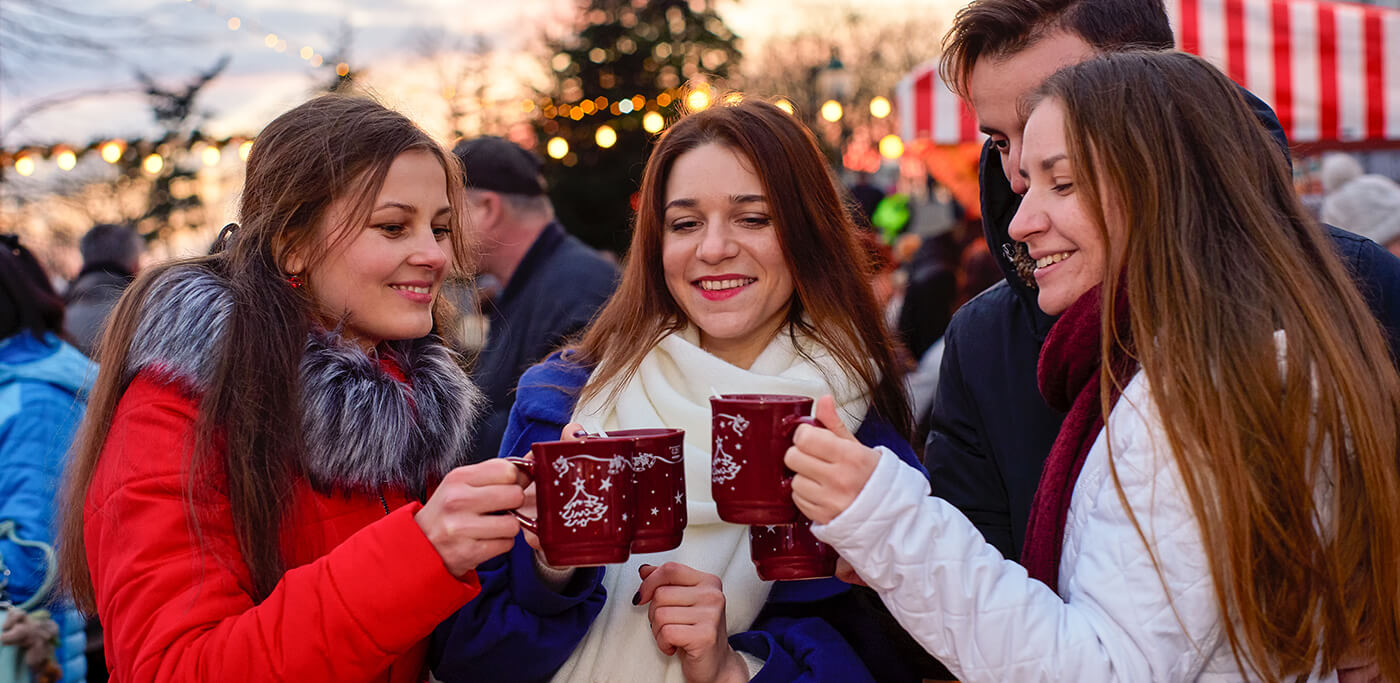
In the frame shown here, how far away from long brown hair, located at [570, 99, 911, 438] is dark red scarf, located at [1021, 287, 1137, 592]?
614 millimetres

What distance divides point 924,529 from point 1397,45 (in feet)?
18.1

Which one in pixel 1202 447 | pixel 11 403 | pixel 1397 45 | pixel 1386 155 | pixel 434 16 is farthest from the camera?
pixel 434 16

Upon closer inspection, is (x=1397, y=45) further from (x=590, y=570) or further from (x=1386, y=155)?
(x=1386, y=155)

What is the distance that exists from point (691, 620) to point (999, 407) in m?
0.87

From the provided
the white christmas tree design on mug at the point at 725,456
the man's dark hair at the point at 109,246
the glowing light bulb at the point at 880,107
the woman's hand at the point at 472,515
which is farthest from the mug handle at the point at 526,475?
the glowing light bulb at the point at 880,107

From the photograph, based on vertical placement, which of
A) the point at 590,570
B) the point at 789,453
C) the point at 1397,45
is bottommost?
the point at 590,570

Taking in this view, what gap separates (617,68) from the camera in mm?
Result: 18656

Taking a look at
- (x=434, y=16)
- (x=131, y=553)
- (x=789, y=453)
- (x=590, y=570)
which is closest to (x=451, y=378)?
(x=590, y=570)

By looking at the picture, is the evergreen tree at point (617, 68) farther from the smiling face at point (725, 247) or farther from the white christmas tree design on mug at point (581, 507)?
the white christmas tree design on mug at point (581, 507)

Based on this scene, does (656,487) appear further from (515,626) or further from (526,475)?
(515,626)

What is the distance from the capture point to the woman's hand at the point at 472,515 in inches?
71.2

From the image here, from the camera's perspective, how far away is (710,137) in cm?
264

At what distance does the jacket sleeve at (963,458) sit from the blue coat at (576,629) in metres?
0.12

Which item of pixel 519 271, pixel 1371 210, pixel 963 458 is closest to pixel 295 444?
pixel 963 458
